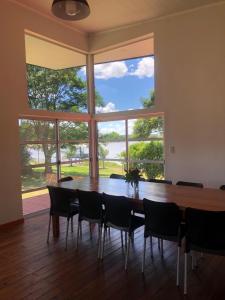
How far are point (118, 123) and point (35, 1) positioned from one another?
9.99 feet

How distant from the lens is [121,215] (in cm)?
336

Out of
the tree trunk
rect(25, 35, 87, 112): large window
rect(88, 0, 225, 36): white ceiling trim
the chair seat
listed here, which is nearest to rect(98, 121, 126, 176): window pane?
rect(25, 35, 87, 112): large window

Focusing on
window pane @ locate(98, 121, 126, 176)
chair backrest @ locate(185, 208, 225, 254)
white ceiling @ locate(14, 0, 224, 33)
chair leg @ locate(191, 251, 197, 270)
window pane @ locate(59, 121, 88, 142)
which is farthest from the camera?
window pane @ locate(98, 121, 126, 176)

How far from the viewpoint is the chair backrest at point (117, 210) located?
331cm

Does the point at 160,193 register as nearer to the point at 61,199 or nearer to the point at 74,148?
the point at 61,199

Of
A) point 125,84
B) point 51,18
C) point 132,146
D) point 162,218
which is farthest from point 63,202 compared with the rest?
point 51,18

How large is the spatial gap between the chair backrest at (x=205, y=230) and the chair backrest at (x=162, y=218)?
17 centimetres

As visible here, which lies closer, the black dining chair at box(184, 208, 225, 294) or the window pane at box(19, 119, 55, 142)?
the black dining chair at box(184, 208, 225, 294)

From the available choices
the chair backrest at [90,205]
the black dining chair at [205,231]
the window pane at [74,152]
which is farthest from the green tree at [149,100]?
the black dining chair at [205,231]

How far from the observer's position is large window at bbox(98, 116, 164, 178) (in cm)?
597

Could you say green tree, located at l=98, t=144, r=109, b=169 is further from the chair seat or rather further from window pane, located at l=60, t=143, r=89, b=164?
the chair seat

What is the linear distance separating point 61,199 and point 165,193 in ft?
4.93

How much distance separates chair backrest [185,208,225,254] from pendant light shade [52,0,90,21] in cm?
240

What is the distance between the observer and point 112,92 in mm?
6594
